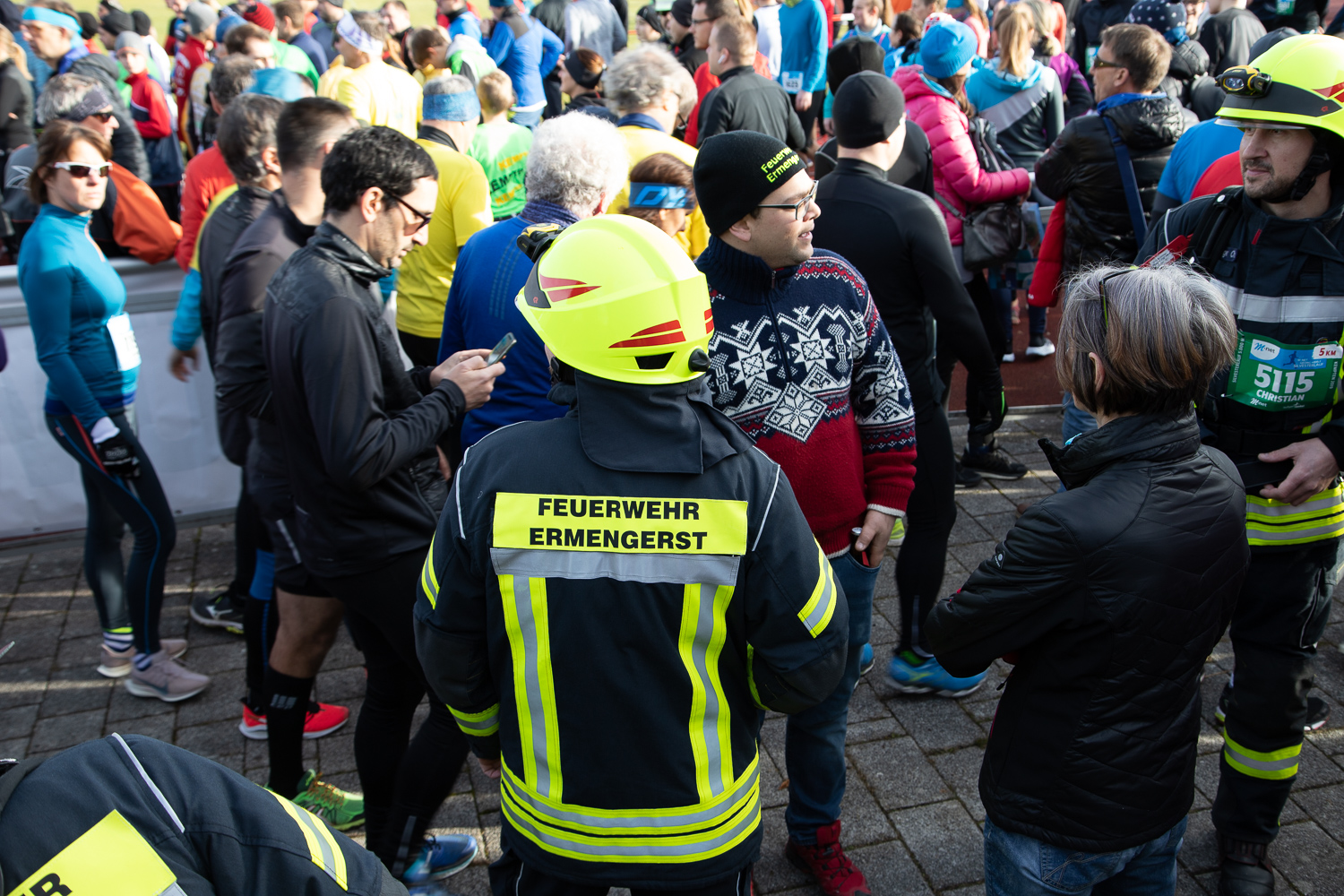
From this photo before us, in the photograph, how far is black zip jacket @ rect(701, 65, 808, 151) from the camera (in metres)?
5.74

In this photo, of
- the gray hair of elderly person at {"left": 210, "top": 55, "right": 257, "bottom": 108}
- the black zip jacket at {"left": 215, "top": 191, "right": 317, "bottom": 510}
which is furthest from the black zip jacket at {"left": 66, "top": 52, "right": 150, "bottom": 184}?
the black zip jacket at {"left": 215, "top": 191, "right": 317, "bottom": 510}

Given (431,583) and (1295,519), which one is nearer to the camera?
(431,583)

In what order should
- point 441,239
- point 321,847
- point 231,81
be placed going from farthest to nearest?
point 231,81, point 441,239, point 321,847

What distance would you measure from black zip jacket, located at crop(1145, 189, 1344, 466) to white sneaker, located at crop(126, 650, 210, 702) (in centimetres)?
365

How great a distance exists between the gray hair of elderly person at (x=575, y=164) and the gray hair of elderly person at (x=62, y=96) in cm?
363

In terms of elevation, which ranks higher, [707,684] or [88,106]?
[88,106]

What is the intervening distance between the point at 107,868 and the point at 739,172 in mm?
1950

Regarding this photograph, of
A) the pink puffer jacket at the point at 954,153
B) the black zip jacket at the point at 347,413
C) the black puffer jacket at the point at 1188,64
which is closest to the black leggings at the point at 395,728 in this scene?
the black zip jacket at the point at 347,413

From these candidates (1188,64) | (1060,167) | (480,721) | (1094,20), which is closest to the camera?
(480,721)

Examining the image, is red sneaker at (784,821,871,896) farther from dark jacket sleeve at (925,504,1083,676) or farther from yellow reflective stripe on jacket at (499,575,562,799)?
yellow reflective stripe on jacket at (499,575,562,799)

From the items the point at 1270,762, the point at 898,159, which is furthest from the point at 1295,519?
the point at 898,159

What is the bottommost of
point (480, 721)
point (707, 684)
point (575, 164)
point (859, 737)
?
point (859, 737)

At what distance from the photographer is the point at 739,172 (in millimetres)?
2477

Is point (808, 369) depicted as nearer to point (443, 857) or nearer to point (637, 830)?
point (637, 830)
